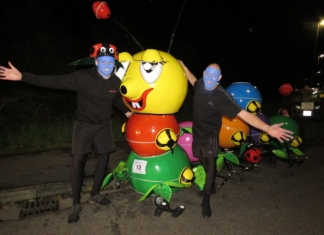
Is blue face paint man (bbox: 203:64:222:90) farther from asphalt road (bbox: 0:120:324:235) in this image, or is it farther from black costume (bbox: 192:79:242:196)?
asphalt road (bbox: 0:120:324:235)

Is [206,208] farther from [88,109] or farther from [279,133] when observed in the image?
[88,109]

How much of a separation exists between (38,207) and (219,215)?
2.43 m

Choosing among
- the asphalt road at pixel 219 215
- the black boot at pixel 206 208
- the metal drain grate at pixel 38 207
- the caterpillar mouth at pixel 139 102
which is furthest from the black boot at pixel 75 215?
the black boot at pixel 206 208

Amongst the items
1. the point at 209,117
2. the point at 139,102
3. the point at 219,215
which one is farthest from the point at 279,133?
the point at 139,102

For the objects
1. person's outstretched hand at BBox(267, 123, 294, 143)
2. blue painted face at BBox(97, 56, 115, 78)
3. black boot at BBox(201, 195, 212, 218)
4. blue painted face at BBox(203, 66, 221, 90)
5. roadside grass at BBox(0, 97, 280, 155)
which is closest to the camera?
person's outstretched hand at BBox(267, 123, 294, 143)

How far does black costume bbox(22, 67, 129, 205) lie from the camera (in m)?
3.00

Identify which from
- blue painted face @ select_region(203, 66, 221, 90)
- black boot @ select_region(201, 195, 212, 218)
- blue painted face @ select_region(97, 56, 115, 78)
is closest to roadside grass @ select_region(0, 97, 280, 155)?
blue painted face @ select_region(97, 56, 115, 78)

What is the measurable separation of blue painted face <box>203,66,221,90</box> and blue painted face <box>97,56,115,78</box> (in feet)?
3.65

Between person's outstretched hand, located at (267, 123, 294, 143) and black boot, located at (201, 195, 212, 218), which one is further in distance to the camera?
black boot, located at (201, 195, 212, 218)

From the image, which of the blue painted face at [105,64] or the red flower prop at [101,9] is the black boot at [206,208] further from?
the red flower prop at [101,9]

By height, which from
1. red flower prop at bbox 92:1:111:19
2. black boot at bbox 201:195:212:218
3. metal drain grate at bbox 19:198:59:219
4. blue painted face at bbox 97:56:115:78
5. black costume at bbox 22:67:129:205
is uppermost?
red flower prop at bbox 92:1:111:19

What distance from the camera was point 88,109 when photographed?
121 inches

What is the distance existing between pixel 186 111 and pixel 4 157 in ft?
19.1

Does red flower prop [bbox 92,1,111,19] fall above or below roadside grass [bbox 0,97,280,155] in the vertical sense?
above
